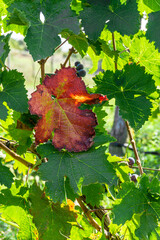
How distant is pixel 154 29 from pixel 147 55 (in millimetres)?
156

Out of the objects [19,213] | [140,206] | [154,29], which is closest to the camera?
[154,29]

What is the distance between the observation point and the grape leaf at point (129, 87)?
0.53 m

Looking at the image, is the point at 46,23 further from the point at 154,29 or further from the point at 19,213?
the point at 19,213

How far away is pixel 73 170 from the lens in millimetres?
473

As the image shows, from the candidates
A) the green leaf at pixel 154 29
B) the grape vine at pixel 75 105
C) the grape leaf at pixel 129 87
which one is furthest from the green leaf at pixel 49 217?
the green leaf at pixel 154 29

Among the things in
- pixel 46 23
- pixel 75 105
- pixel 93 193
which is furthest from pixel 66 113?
pixel 93 193

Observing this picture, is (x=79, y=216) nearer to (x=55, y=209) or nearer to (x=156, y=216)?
(x=55, y=209)

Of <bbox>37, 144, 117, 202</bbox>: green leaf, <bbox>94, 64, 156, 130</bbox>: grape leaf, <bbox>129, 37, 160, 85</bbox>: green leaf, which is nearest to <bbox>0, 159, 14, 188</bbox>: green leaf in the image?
<bbox>37, 144, 117, 202</bbox>: green leaf

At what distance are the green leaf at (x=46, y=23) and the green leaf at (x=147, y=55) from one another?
0.21 meters

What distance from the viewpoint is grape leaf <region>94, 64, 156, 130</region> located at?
0.53m

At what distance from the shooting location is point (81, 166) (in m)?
0.48

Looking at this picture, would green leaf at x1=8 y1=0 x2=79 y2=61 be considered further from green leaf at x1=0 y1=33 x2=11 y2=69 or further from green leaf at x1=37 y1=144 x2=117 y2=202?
green leaf at x1=37 y1=144 x2=117 y2=202

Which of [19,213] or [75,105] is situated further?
[19,213]

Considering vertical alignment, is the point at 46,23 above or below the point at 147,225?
above
